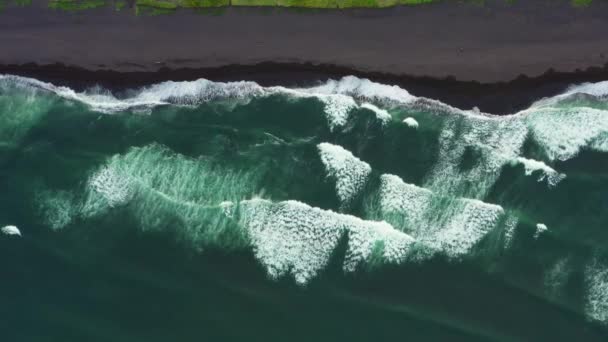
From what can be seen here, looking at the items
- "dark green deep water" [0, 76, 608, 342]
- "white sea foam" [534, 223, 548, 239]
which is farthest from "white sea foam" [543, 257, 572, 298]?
"white sea foam" [534, 223, 548, 239]

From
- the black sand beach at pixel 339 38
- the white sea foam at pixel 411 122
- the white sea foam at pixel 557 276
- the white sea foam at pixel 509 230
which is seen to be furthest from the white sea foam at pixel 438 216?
the black sand beach at pixel 339 38

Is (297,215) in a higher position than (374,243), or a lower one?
higher

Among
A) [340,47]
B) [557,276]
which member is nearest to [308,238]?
[340,47]

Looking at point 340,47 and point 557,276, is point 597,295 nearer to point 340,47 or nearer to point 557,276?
point 557,276

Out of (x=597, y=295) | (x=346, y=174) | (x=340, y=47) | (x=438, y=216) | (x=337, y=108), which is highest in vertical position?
(x=340, y=47)

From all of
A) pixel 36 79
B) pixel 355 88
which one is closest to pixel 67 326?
pixel 36 79

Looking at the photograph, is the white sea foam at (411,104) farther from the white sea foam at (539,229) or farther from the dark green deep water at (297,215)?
the white sea foam at (539,229)

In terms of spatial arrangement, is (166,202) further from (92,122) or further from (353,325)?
(353,325)

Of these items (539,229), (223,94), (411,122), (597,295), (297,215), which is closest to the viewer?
(597,295)
